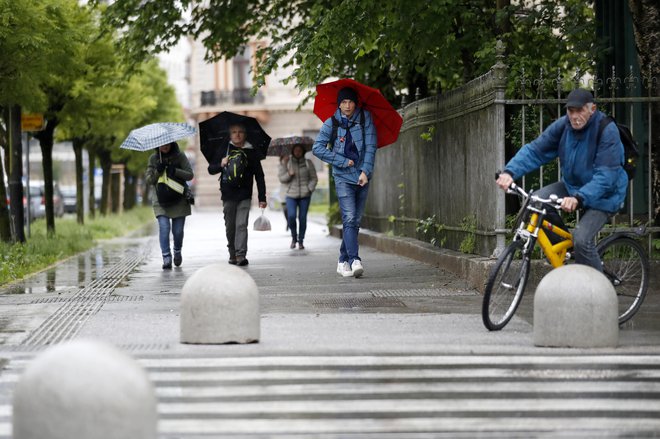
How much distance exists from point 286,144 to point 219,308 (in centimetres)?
1324

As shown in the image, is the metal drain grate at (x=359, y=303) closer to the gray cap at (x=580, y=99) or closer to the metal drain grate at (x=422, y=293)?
the metal drain grate at (x=422, y=293)

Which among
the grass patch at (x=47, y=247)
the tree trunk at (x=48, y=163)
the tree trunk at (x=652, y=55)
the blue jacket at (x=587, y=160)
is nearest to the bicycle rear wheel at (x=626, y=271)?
the blue jacket at (x=587, y=160)

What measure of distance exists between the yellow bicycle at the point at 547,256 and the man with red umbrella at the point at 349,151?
163 inches

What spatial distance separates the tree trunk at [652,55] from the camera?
11711 mm

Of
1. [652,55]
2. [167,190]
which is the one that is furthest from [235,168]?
[652,55]

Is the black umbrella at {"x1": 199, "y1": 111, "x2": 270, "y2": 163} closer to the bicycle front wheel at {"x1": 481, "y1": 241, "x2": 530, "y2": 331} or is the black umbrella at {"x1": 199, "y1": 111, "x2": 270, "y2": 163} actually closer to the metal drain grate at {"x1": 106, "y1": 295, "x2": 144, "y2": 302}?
the metal drain grate at {"x1": 106, "y1": 295, "x2": 144, "y2": 302}

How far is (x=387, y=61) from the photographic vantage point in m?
17.6

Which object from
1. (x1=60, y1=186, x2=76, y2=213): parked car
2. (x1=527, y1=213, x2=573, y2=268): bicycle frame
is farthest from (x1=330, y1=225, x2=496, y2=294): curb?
(x1=60, y1=186, x2=76, y2=213): parked car

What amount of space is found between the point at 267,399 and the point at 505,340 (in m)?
2.37

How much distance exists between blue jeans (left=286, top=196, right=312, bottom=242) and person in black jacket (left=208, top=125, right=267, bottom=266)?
173 inches

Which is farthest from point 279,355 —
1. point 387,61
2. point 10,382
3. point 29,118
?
point 29,118

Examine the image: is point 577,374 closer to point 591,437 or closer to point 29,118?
point 591,437

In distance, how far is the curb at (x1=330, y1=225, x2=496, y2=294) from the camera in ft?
37.7

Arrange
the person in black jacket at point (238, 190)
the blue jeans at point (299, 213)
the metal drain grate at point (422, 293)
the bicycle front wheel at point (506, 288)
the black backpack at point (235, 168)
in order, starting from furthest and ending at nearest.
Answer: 1. the blue jeans at point (299, 213)
2. the person in black jacket at point (238, 190)
3. the black backpack at point (235, 168)
4. the metal drain grate at point (422, 293)
5. the bicycle front wheel at point (506, 288)
